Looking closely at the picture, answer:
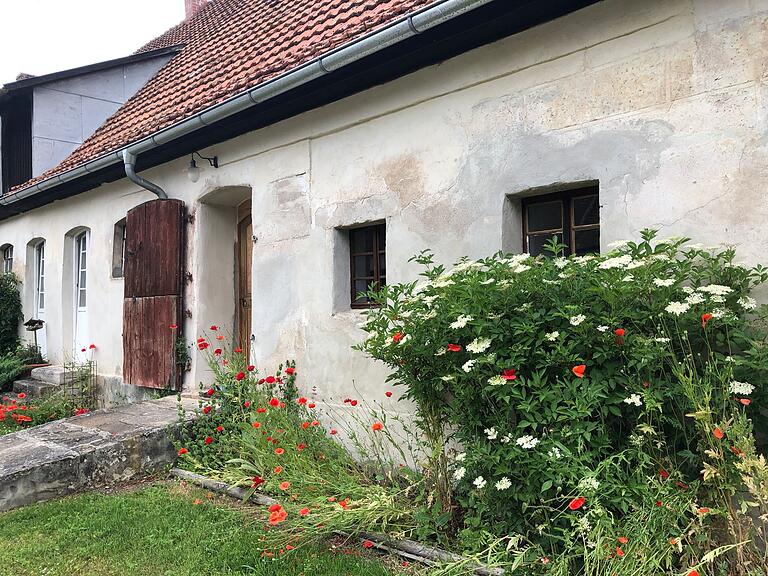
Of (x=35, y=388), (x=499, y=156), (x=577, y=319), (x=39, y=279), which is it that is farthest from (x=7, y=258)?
(x=577, y=319)

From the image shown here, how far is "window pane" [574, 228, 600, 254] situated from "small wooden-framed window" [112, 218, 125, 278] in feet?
19.8

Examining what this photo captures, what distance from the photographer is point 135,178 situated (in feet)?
20.6

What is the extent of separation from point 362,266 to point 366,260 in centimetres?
6

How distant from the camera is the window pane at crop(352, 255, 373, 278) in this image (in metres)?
4.80

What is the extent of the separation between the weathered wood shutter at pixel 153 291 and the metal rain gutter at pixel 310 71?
2.43 feet

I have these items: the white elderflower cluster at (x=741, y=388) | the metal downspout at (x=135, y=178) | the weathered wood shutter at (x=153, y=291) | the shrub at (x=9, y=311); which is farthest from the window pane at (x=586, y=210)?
the shrub at (x=9, y=311)

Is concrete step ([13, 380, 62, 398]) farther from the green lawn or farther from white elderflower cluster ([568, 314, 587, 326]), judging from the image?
white elderflower cluster ([568, 314, 587, 326])

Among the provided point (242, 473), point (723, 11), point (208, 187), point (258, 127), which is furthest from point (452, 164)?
point (208, 187)

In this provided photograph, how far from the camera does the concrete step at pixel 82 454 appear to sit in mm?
4043

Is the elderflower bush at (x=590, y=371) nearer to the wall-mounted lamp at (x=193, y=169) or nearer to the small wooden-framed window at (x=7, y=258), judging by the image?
the wall-mounted lamp at (x=193, y=169)

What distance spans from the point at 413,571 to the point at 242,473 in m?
1.68

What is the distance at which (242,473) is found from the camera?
13.4 ft

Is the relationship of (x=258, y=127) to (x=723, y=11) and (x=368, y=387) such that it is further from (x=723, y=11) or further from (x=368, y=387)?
(x=723, y=11)

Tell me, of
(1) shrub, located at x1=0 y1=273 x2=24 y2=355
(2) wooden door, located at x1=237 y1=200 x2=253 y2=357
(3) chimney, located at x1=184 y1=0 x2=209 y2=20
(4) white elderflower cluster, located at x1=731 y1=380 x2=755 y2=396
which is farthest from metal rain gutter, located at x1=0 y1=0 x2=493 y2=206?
(3) chimney, located at x1=184 y1=0 x2=209 y2=20
